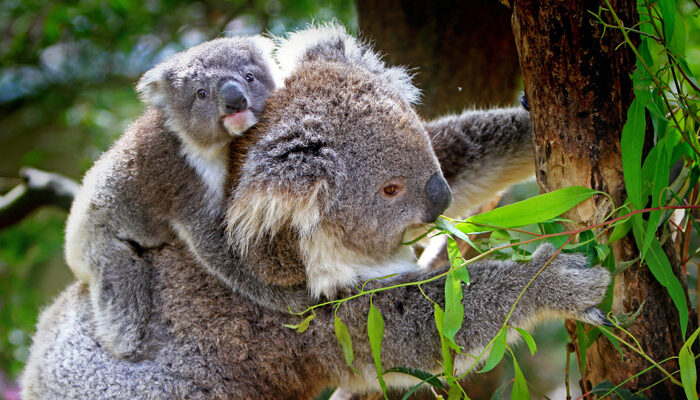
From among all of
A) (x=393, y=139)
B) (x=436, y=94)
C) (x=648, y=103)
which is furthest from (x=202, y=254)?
(x=436, y=94)

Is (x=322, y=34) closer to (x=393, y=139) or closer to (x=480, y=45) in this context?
(x=393, y=139)

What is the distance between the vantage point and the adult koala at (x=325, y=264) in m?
2.01

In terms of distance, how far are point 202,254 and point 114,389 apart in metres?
0.73

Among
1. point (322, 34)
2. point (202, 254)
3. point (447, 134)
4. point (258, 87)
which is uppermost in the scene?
point (322, 34)

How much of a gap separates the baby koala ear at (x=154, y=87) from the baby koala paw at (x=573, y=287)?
1.63 m

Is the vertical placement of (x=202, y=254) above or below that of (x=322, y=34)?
below

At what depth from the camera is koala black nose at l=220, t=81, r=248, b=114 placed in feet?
6.86

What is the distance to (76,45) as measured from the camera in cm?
443

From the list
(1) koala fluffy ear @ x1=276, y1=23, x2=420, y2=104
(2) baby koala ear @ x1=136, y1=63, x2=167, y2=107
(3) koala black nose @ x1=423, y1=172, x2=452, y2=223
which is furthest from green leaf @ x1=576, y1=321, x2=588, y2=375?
(2) baby koala ear @ x1=136, y1=63, x2=167, y2=107

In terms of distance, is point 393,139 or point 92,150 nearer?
point 393,139

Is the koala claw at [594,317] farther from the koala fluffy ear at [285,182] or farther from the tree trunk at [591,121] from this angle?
the koala fluffy ear at [285,182]

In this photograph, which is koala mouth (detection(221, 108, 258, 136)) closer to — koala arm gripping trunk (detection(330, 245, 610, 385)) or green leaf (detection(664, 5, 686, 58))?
koala arm gripping trunk (detection(330, 245, 610, 385))

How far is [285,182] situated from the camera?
197 cm

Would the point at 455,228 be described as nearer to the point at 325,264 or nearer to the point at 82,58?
the point at 325,264
